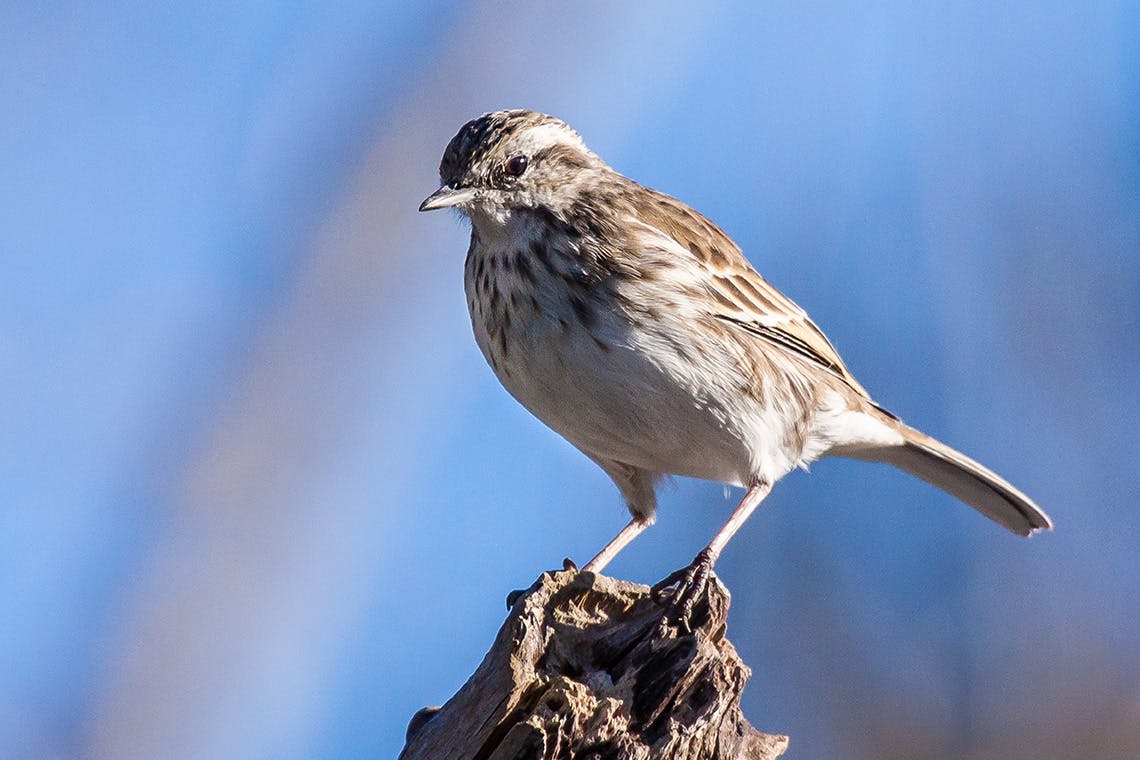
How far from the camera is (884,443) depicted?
285 inches

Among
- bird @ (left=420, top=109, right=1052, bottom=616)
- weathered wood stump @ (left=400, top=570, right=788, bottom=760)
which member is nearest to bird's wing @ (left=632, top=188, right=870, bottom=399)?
bird @ (left=420, top=109, right=1052, bottom=616)

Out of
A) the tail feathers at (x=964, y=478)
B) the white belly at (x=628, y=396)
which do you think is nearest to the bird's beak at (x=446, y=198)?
the white belly at (x=628, y=396)

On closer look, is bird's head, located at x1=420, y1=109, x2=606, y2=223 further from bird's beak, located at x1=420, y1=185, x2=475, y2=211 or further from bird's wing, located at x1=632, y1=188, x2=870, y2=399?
bird's wing, located at x1=632, y1=188, x2=870, y2=399

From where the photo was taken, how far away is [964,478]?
7.55m

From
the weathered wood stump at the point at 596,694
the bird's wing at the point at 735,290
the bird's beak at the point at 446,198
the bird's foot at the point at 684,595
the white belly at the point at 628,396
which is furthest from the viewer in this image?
the bird's wing at the point at 735,290

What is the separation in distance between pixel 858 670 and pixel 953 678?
1.70 ft

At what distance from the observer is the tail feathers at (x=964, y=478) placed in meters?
Answer: 7.42

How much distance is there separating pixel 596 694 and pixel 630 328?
74.6 inches

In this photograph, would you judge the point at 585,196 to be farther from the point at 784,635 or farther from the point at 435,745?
the point at 784,635

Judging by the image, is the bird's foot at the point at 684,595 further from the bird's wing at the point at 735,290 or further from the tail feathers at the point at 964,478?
the tail feathers at the point at 964,478

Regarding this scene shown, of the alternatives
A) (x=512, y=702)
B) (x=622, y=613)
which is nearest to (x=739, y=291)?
(x=622, y=613)

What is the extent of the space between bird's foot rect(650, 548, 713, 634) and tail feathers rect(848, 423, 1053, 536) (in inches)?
104

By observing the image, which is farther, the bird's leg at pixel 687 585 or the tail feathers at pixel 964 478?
the tail feathers at pixel 964 478

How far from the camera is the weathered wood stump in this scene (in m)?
4.14
